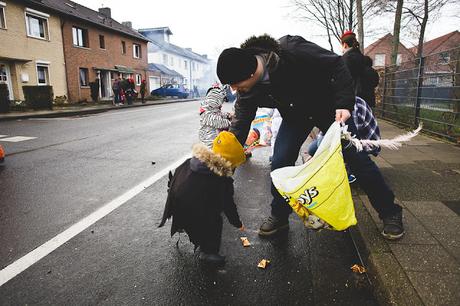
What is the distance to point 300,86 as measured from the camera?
2.46m

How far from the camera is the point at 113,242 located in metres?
2.87

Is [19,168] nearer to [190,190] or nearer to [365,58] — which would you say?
[190,190]

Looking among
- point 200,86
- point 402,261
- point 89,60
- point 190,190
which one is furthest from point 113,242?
point 200,86

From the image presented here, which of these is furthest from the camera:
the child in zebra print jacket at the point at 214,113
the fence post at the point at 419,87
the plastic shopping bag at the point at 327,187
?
the fence post at the point at 419,87

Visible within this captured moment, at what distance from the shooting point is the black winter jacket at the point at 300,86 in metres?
2.32

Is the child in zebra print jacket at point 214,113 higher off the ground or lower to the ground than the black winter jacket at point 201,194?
higher

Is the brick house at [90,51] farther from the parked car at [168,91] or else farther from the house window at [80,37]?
the parked car at [168,91]

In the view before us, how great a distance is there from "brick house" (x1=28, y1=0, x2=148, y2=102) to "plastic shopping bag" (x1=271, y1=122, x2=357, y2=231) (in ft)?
84.6

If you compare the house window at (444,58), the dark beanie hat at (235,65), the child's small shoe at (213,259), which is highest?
the house window at (444,58)

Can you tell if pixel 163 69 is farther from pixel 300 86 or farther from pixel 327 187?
pixel 327 187

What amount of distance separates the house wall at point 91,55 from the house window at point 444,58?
25046 mm

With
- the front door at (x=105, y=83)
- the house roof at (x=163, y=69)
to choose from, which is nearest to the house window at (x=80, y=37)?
the front door at (x=105, y=83)

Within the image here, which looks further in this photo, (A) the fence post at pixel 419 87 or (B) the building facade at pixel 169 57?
(B) the building facade at pixel 169 57

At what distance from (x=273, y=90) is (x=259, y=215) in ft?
5.05
